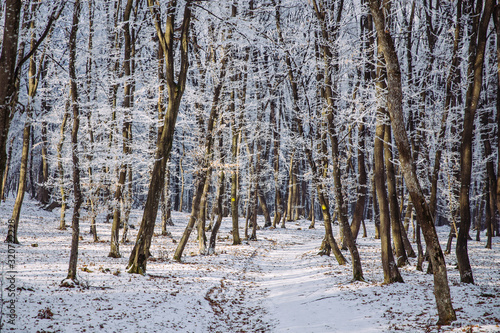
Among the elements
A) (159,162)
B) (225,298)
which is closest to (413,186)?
(225,298)

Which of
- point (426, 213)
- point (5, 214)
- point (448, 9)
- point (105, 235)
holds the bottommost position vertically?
point (105, 235)

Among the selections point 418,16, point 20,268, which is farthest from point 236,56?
point 20,268

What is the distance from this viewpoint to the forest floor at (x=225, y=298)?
226 inches

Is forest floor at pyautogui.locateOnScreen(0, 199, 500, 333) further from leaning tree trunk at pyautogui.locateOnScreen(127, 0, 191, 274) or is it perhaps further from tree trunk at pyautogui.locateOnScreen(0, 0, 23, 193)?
tree trunk at pyautogui.locateOnScreen(0, 0, 23, 193)

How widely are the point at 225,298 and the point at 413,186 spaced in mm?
6050

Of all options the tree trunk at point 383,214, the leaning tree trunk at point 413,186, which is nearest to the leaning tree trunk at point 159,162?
the leaning tree trunk at point 413,186

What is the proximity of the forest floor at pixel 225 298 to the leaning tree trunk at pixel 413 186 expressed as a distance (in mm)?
444

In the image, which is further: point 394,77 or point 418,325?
point 394,77

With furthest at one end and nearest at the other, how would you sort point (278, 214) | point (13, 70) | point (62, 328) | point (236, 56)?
point (278, 214), point (236, 56), point (62, 328), point (13, 70)

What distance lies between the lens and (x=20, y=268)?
9156mm

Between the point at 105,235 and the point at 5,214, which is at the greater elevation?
the point at 5,214

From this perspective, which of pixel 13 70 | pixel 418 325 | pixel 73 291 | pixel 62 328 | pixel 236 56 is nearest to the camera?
pixel 13 70

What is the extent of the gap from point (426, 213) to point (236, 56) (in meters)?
15.1

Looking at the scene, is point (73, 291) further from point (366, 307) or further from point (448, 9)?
point (448, 9)
